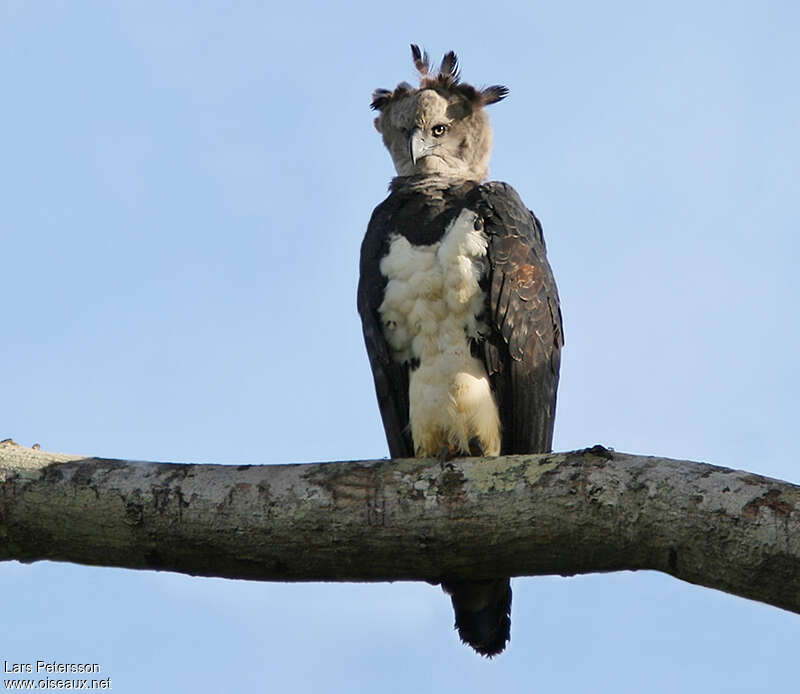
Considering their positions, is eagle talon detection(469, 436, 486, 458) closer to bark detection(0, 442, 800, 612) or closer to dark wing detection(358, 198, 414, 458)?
dark wing detection(358, 198, 414, 458)

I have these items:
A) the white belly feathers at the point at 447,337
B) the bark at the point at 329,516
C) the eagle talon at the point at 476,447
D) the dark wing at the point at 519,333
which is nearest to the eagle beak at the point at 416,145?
the dark wing at the point at 519,333

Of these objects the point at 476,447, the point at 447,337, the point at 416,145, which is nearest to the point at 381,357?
the point at 447,337

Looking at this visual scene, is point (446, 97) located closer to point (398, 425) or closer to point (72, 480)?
point (398, 425)

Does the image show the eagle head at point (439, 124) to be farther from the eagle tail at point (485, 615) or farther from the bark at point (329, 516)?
the bark at point (329, 516)

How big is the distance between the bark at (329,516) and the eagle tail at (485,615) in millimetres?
1013

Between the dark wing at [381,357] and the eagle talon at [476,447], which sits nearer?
the eagle talon at [476,447]

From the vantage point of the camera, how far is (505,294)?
5898 millimetres

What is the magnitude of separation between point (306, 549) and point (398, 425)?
1.98m

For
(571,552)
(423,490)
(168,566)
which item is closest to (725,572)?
(571,552)

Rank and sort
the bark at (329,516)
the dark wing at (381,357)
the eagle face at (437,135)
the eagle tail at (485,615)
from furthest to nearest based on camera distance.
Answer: the eagle face at (437,135)
the dark wing at (381,357)
the eagle tail at (485,615)
the bark at (329,516)

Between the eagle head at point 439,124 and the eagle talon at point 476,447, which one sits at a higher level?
the eagle head at point 439,124

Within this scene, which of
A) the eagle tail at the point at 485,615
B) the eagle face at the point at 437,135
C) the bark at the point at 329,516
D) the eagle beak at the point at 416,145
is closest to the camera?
the bark at the point at 329,516

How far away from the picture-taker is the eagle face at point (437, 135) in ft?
23.4

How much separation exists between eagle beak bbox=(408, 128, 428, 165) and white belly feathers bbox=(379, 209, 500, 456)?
1209 mm
